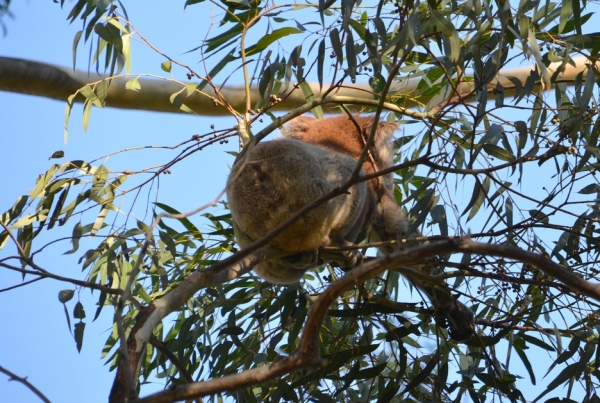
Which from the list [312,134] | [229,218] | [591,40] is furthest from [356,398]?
[591,40]

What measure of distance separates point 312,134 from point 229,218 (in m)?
0.76

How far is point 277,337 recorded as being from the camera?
8.64ft

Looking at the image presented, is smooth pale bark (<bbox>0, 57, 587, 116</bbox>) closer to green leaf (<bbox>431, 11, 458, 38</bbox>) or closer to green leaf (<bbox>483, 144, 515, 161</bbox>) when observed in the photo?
green leaf (<bbox>483, 144, 515, 161</bbox>)

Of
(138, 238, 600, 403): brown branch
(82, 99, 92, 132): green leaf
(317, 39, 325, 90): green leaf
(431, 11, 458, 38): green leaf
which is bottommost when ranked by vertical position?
(138, 238, 600, 403): brown branch

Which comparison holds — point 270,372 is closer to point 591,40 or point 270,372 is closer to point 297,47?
point 297,47

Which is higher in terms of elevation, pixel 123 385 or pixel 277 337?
pixel 277 337

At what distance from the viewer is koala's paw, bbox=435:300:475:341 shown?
2.70 metres

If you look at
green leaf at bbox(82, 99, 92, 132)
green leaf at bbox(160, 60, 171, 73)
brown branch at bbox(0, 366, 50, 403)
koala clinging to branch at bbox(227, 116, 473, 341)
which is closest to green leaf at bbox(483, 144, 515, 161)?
koala clinging to branch at bbox(227, 116, 473, 341)

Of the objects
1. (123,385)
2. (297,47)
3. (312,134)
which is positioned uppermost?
(312,134)

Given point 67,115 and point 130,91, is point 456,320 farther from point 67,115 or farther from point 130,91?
point 130,91

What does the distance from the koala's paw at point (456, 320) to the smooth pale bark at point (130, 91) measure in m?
1.00

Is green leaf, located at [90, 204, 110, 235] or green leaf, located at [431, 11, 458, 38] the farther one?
green leaf, located at [90, 204, 110, 235]

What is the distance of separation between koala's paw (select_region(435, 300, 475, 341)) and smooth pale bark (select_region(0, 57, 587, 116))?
1.00 metres

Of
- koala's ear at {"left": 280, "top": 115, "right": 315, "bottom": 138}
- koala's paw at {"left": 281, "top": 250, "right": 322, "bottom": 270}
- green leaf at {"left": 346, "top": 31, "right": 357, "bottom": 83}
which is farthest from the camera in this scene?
koala's ear at {"left": 280, "top": 115, "right": 315, "bottom": 138}
